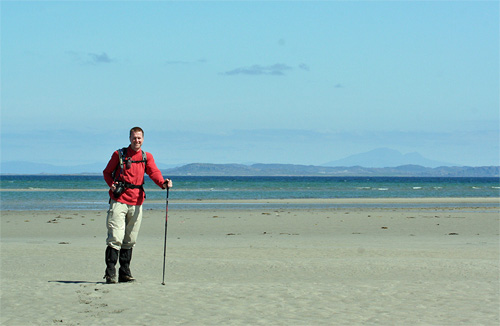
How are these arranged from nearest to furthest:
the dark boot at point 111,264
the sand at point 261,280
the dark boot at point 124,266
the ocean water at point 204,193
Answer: the sand at point 261,280 → the dark boot at point 111,264 → the dark boot at point 124,266 → the ocean water at point 204,193

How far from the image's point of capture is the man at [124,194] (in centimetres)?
813

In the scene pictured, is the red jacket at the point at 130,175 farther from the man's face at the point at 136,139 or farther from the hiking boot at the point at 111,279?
the hiking boot at the point at 111,279

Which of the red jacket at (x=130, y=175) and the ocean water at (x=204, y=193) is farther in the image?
the ocean water at (x=204, y=193)

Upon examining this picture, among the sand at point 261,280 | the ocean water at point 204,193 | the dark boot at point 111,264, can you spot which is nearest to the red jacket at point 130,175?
the dark boot at point 111,264

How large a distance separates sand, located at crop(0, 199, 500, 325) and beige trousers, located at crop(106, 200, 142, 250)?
623 millimetres

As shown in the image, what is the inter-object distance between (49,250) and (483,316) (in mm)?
8757

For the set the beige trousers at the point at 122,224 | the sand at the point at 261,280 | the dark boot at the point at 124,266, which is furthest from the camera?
the dark boot at the point at 124,266

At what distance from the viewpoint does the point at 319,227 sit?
19.3 metres

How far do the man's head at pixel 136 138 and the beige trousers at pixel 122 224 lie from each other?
2.60 feet


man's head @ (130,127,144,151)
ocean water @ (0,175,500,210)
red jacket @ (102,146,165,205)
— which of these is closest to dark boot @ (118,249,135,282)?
red jacket @ (102,146,165,205)

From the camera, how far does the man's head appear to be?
823 cm

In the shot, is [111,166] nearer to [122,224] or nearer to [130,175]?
[130,175]

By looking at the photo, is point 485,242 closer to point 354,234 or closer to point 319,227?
point 354,234

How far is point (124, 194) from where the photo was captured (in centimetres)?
820
